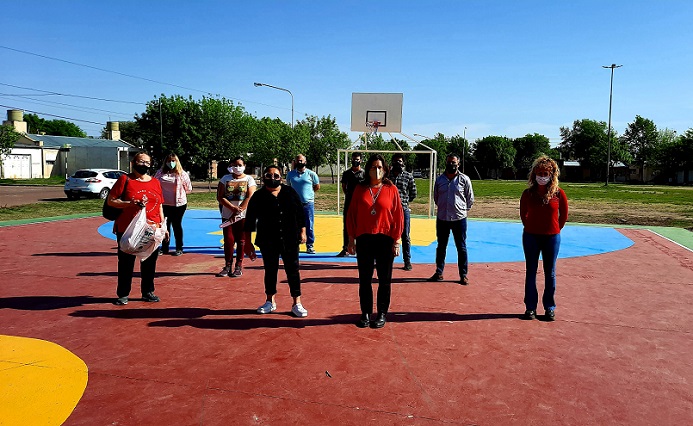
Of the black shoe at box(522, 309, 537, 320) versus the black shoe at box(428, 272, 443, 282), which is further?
the black shoe at box(428, 272, 443, 282)

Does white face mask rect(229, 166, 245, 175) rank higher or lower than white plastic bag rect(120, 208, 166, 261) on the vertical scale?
higher

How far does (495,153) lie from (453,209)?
323 feet

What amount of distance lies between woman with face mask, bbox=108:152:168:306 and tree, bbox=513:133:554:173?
10458 centimetres

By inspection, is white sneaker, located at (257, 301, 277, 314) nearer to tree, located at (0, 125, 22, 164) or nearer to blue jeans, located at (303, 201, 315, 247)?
blue jeans, located at (303, 201, 315, 247)

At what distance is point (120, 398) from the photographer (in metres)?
3.63

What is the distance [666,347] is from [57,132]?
123825 millimetres

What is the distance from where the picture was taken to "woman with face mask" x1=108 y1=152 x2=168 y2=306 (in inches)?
230

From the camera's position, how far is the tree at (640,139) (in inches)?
3723

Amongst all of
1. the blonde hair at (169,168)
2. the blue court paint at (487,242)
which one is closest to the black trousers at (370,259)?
the blue court paint at (487,242)

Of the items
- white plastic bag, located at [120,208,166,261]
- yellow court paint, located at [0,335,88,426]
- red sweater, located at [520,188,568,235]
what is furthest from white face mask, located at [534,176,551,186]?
yellow court paint, located at [0,335,88,426]

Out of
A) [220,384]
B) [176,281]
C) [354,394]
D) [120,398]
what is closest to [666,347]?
[354,394]

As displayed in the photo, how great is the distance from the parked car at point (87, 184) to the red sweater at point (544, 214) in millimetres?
22740

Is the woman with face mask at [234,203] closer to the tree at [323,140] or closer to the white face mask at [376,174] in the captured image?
the white face mask at [376,174]

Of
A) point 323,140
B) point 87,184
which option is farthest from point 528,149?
point 87,184
